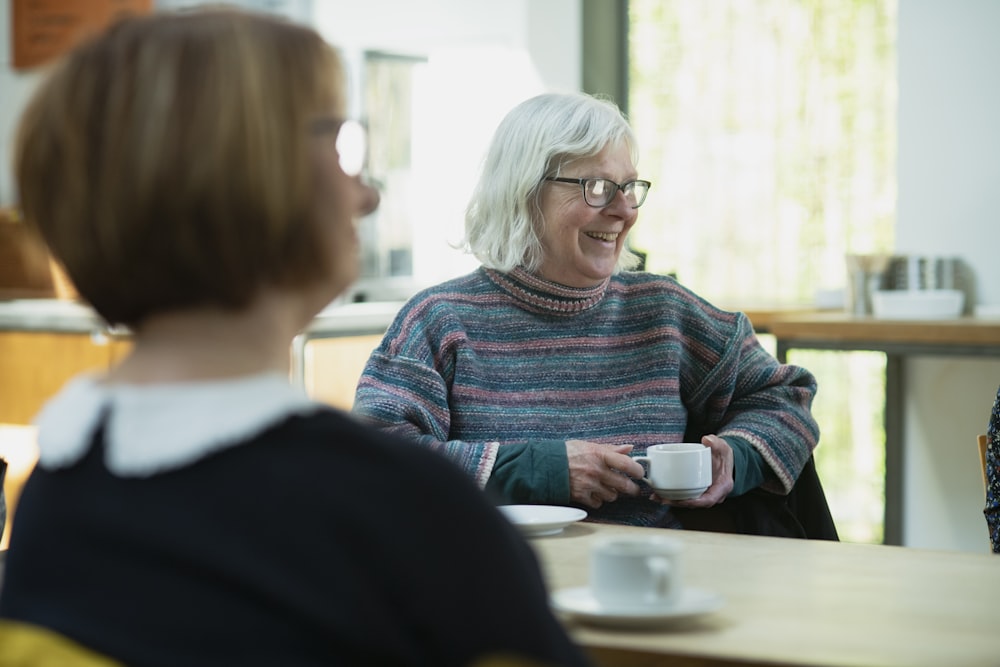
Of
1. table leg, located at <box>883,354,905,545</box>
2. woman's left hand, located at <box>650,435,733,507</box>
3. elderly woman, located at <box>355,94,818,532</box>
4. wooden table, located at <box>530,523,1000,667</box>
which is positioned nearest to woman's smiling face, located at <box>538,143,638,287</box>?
elderly woman, located at <box>355,94,818,532</box>

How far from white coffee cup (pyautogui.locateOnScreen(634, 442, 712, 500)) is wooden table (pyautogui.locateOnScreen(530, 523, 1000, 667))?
17 centimetres

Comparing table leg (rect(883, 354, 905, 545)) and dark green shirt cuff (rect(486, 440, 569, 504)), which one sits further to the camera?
table leg (rect(883, 354, 905, 545))

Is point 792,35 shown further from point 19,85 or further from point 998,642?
point 998,642

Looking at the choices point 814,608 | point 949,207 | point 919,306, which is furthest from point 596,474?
point 949,207

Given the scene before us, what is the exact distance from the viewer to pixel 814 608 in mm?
1077

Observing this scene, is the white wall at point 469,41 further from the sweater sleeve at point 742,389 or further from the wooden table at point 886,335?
the sweater sleeve at point 742,389

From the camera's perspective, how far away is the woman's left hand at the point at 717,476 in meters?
1.73

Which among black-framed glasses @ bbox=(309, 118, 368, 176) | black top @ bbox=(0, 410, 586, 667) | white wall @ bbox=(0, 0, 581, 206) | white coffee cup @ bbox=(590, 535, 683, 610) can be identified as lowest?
white coffee cup @ bbox=(590, 535, 683, 610)

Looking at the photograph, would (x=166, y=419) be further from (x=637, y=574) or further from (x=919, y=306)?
(x=919, y=306)

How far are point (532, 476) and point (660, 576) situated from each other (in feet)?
2.21

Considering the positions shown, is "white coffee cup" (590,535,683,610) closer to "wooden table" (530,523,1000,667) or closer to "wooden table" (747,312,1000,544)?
"wooden table" (530,523,1000,667)

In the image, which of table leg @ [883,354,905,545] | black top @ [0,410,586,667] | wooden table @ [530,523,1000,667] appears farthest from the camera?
table leg @ [883,354,905,545]

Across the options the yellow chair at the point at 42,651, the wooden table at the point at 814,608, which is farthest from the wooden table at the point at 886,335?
the yellow chair at the point at 42,651

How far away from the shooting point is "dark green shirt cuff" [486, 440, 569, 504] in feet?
5.52
